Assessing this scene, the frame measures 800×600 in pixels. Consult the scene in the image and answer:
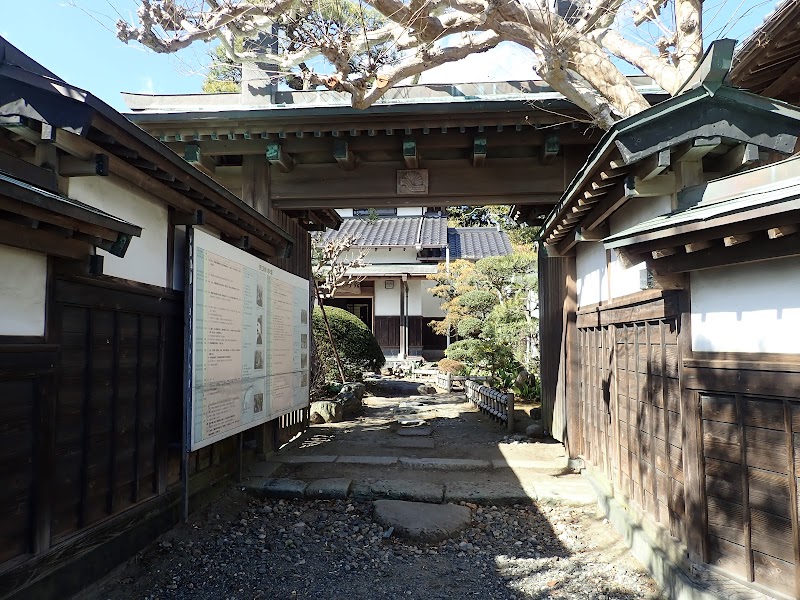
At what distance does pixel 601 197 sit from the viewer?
4633mm

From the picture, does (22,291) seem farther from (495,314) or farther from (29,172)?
(495,314)

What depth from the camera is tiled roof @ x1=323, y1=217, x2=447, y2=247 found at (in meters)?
21.5

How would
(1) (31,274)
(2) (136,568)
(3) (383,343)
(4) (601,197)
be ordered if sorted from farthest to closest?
(3) (383,343) < (4) (601,197) < (2) (136,568) < (1) (31,274)

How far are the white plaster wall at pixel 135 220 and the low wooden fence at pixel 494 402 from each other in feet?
21.4

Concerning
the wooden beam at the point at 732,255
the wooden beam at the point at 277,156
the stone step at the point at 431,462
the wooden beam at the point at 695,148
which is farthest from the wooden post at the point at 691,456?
the wooden beam at the point at 277,156

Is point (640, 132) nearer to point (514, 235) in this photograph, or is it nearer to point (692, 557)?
point (692, 557)

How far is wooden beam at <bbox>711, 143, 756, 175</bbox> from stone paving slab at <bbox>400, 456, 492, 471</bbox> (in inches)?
184

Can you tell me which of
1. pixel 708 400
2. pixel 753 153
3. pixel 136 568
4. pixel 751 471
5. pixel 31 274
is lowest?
pixel 136 568

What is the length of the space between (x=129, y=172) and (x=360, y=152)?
4.01 m

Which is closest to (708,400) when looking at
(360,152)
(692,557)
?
(692,557)

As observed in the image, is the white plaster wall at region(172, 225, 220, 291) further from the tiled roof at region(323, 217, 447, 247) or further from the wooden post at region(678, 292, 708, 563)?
the tiled roof at region(323, 217, 447, 247)

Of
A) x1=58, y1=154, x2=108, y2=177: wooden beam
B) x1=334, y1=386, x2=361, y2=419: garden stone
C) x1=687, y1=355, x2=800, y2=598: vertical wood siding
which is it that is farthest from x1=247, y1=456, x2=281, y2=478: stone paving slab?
x1=687, y1=355, x2=800, y2=598: vertical wood siding

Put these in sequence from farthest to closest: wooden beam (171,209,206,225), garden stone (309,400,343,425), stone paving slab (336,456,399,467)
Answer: garden stone (309,400,343,425) < stone paving slab (336,456,399,467) < wooden beam (171,209,206,225)

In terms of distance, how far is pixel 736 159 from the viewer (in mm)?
3646
